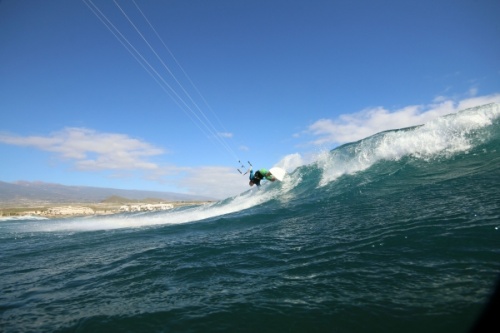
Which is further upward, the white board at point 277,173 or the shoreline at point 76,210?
the white board at point 277,173

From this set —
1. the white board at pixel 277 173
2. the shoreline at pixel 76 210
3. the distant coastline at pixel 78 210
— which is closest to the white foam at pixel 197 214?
the white board at pixel 277 173

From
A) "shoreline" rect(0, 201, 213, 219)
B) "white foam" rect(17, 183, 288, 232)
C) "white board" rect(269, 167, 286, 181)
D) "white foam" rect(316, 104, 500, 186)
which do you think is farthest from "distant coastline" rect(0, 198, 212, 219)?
"white foam" rect(316, 104, 500, 186)

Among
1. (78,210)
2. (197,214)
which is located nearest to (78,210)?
(78,210)

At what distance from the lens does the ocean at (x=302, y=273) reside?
12.7 feet

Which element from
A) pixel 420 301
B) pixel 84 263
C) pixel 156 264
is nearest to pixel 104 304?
pixel 156 264

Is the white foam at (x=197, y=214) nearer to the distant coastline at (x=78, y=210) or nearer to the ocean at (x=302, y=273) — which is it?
the ocean at (x=302, y=273)

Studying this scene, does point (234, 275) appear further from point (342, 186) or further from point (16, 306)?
point (342, 186)

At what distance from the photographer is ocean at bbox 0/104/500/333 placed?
152 inches

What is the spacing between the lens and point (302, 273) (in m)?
5.32

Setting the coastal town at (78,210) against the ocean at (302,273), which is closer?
the ocean at (302,273)

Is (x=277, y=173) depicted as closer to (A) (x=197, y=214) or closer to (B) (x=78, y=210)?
(A) (x=197, y=214)

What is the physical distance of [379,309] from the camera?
3.80 m

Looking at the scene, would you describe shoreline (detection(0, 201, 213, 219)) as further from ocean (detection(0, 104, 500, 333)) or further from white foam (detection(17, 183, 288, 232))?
ocean (detection(0, 104, 500, 333))

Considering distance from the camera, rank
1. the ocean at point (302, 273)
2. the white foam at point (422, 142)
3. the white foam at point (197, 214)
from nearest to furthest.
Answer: the ocean at point (302, 273)
the white foam at point (422, 142)
the white foam at point (197, 214)
